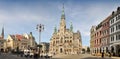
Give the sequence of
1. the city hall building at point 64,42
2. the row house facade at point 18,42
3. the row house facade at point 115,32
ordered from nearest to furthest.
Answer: the row house facade at point 115,32 → the row house facade at point 18,42 → the city hall building at point 64,42

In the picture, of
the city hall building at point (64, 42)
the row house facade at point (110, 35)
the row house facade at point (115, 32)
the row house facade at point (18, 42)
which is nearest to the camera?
the row house facade at point (115, 32)

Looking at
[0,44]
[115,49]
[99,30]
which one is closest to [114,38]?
[115,49]

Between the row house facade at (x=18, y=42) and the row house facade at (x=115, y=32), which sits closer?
the row house facade at (x=115, y=32)

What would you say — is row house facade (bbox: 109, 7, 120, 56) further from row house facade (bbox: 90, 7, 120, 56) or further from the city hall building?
the city hall building

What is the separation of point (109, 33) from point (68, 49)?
381ft

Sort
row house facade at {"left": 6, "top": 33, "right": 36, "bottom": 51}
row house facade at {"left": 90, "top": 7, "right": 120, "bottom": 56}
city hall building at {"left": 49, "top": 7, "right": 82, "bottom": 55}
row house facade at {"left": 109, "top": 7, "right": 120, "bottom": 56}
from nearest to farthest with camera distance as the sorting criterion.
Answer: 1. row house facade at {"left": 109, "top": 7, "right": 120, "bottom": 56}
2. row house facade at {"left": 90, "top": 7, "right": 120, "bottom": 56}
3. row house facade at {"left": 6, "top": 33, "right": 36, "bottom": 51}
4. city hall building at {"left": 49, "top": 7, "right": 82, "bottom": 55}

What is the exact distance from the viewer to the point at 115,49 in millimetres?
68125

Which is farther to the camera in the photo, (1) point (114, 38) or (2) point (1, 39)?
(2) point (1, 39)

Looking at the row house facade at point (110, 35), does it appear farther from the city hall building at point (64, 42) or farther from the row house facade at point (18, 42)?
the row house facade at point (18, 42)

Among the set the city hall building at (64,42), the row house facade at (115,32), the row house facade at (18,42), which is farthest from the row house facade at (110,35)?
the row house facade at (18,42)

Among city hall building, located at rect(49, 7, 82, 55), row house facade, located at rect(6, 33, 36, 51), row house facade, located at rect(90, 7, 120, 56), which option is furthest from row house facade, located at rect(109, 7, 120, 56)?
row house facade, located at rect(6, 33, 36, 51)

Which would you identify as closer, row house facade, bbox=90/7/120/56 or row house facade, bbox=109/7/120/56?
row house facade, bbox=109/7/120/56

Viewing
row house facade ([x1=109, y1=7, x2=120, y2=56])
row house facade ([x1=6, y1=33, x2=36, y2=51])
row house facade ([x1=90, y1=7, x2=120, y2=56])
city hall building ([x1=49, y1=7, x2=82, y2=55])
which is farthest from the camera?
city hall building ([x1=49, y1=7, x2=82, y2=55])

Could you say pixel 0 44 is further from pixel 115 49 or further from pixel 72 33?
pixel 115 49
